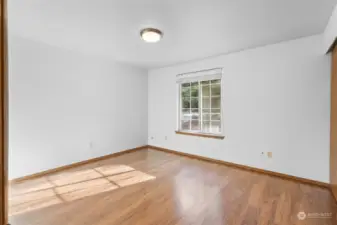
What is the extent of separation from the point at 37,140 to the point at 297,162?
426 centimetres

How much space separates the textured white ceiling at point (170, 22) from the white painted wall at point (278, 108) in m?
0.28

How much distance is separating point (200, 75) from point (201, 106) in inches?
28.0

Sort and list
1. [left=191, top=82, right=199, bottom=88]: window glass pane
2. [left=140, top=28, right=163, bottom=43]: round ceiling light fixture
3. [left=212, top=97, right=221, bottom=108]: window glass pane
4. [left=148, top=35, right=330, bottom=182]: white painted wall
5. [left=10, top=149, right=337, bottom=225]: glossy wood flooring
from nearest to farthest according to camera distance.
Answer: [left=10, top=149, right=337, bottom=225]: glossy wood flooring → [left=140, top=28, right=163, bottom=43]: round ceiling light fixture → [left=148, top=35, right=330, bottom=182]: white painted wall → [left=212, top=97, right=221, bottom=108]: window glass pane → [left=191, top=82, right=199, bottom=88]: window glass pane

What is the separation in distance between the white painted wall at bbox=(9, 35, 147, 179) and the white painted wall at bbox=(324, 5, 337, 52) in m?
3.75

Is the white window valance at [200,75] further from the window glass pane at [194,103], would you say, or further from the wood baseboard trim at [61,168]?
the wood baseboard trim at [61,168]

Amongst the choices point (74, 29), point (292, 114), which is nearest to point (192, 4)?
point (74, 29)

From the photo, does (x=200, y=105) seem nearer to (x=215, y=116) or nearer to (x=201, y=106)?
(x=201, y=106)

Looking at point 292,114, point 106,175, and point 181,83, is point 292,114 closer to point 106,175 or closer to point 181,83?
point 181,83

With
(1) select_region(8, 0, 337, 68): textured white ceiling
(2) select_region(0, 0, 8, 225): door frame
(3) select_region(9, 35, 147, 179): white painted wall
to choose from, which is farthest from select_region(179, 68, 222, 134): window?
(2) select_region(0, 0, 8, 225): door frame

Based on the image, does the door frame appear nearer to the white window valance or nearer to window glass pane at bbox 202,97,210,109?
the white window valance

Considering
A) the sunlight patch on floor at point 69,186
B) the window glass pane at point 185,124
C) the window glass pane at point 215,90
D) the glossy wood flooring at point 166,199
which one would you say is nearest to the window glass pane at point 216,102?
the window glass pane at point 215,90

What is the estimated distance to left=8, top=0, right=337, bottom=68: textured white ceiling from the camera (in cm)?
179

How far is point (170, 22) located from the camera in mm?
2127

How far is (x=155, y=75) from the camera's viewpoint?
4.64 meters
